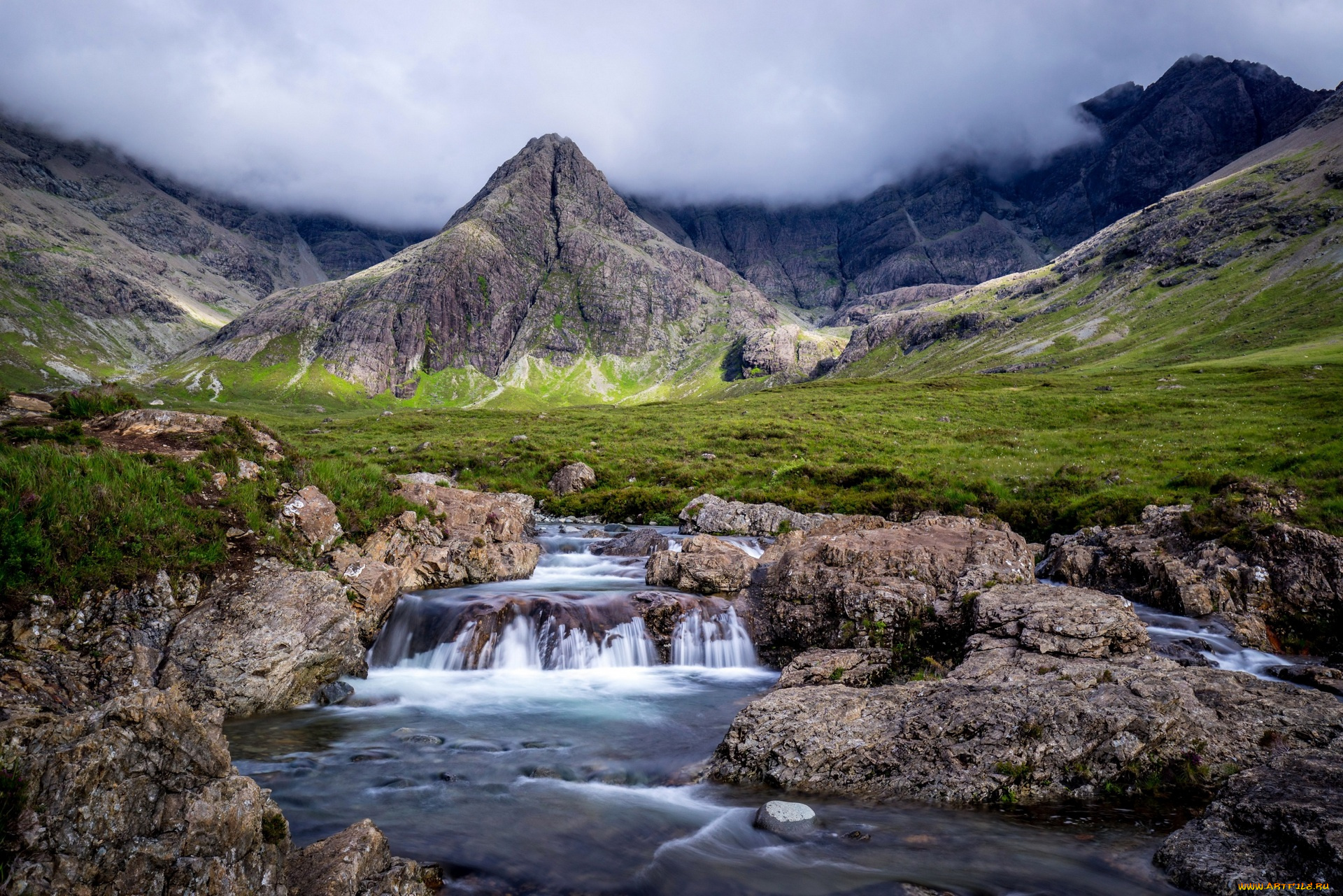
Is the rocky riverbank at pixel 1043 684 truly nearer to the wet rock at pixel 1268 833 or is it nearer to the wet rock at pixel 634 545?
the wet rock at pixel 1268 833

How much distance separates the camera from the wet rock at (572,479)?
39531 mm

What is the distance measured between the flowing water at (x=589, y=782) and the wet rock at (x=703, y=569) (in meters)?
1.40

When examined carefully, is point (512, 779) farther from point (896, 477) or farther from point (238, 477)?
point (896, 477)

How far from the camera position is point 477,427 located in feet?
233

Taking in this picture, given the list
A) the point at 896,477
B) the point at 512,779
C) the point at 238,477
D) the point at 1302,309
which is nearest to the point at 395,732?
the point at 512,779

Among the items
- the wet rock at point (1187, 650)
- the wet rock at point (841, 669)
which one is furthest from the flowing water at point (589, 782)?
the wet rock at point (1187, 650)

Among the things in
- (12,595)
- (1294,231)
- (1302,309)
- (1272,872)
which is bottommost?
(1272,872)

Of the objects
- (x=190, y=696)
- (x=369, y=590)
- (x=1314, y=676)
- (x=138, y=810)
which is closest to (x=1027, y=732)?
(x=1314, y=676)

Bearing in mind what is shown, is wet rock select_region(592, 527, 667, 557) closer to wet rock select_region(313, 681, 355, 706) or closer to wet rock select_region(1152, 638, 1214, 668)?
wet rock select_region(313, 681, 355, 706)

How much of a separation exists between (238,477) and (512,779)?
32.8 feet

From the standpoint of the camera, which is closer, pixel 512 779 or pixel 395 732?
pixel 512 779

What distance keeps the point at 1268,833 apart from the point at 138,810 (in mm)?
10513

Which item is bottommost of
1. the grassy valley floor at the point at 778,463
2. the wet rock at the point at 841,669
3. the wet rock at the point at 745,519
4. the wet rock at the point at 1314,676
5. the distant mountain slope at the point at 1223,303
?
the wet rock at the point at 1314,676

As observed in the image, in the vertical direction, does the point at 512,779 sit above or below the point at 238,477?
below
